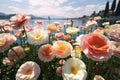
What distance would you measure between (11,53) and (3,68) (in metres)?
0.31

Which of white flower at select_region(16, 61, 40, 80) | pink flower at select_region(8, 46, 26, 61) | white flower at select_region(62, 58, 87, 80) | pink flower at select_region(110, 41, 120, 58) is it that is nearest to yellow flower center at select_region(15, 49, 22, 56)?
pink flower at select_region(8, 46, 26, 61)

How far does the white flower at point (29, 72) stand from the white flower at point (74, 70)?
144mm

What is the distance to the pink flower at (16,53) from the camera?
1564mm

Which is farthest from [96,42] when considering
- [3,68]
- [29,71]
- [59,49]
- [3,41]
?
[3,68]

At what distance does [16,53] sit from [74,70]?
16.1 inches

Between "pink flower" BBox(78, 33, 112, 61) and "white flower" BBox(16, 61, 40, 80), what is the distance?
0.86ft

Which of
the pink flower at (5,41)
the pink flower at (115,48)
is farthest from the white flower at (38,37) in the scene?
the pink flower at (115,48)

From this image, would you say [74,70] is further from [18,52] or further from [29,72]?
[18,52]

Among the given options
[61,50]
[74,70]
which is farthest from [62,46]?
[74,70]

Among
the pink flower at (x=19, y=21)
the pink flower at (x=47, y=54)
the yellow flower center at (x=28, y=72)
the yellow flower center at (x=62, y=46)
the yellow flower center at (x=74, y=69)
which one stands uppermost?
the pink flower at (x=19, y=21)

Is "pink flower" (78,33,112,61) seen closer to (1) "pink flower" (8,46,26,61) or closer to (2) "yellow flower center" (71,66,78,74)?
(2) "yellow flower center" (71,66,78,74)

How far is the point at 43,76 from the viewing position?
62.5 inches

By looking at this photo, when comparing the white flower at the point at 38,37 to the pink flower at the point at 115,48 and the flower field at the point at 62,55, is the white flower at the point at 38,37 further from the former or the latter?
the pink flower at the point at 115,48

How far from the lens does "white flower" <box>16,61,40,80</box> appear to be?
1.32m
